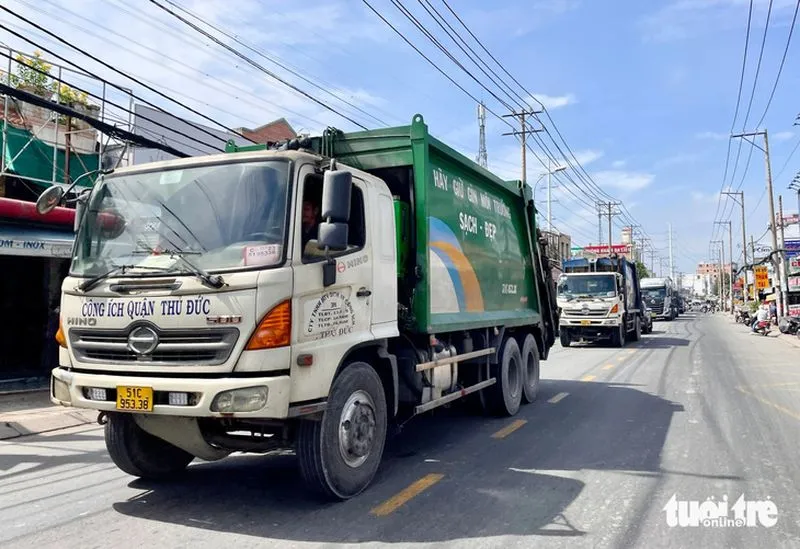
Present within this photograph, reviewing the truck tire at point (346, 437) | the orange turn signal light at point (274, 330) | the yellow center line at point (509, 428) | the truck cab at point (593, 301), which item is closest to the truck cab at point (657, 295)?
the truck cab at point (593, 301)

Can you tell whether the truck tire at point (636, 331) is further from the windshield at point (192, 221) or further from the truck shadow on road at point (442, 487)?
the windshield at point (192, 221)

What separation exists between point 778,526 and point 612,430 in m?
3.07

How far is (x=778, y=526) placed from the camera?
420 centimetres

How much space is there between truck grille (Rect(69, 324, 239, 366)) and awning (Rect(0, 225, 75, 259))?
610cm

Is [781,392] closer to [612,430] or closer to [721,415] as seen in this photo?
[721,415]

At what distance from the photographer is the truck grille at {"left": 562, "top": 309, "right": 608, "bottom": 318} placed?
19.5 meters

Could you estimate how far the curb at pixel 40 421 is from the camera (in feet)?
24.8

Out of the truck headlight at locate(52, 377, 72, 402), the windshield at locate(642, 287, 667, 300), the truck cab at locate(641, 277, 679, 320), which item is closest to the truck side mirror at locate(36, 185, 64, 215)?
the truck headlight at locate(52, 377, 72, 402)

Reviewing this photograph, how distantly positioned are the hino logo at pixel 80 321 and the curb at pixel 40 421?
152 inches

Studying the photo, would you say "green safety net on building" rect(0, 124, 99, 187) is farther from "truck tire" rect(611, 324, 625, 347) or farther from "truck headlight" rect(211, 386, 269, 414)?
"truck tire" rect(611, 324, 625, 347)

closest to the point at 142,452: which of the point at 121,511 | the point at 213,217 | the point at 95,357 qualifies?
the point at 121,511

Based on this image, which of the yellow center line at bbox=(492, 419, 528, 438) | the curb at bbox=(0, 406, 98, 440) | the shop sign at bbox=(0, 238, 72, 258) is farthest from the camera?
the shop sign at bbox=(0, 238, 72, 258)

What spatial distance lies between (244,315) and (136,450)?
1.94 m

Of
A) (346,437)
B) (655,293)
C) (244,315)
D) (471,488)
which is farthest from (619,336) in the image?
(655,293)
